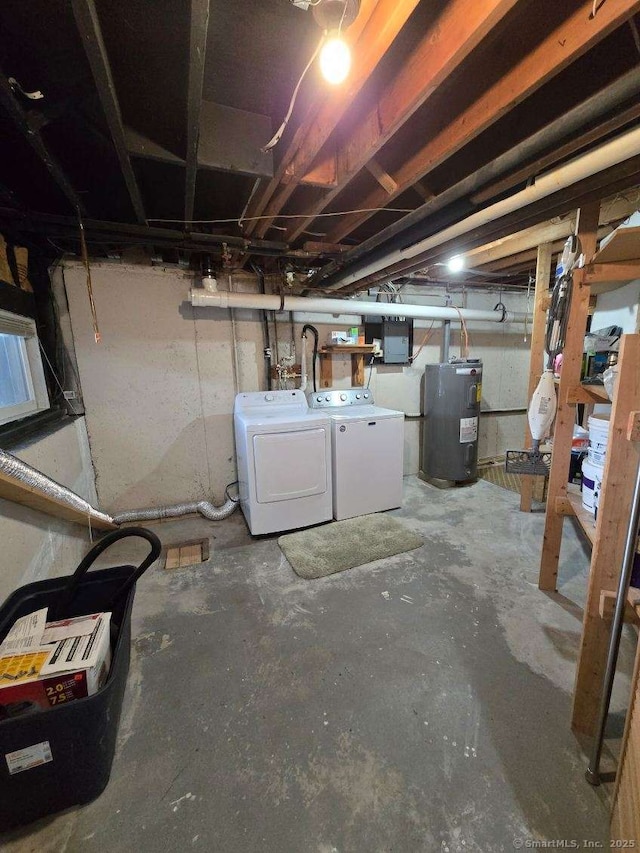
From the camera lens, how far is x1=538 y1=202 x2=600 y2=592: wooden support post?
1.67 metres

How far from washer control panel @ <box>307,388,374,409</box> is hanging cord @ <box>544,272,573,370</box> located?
1.75m

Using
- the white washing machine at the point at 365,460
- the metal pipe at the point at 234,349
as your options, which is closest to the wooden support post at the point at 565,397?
the white washing machine at the point at 365,460

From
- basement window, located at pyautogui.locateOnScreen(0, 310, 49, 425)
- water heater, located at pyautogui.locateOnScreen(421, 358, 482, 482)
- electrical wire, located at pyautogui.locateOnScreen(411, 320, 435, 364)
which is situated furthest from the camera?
electrical wire, located at pyautogui.locateOnScreen(411, 320, 435, 364)

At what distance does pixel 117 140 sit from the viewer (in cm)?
127

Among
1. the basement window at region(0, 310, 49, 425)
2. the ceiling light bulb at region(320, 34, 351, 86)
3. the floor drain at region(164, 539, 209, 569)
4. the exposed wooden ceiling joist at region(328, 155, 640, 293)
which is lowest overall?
the floor drain at region(164, 539, 209, 569)

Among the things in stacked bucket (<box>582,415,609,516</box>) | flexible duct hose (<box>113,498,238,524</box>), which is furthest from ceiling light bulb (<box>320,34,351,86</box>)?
flexible duct hose (<box>113,498,238,524</box>)

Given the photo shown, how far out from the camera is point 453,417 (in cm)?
349

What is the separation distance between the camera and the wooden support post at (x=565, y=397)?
1671 mm

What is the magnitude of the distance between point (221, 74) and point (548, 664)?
283cm

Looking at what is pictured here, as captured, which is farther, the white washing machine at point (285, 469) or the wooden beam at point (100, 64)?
the white washing machine at point (285, 469)

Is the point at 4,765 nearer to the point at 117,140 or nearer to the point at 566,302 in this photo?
the point at 117,140

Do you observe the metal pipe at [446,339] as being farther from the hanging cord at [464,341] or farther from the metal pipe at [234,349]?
the metal pipe at [234,349]

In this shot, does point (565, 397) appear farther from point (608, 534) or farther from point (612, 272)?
point (608, 534)

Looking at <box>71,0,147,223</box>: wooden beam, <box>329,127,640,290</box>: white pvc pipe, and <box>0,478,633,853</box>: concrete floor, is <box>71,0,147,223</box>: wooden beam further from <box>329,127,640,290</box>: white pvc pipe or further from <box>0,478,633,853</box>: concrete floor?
<box>0,478,633,853</box>: concrete floor
